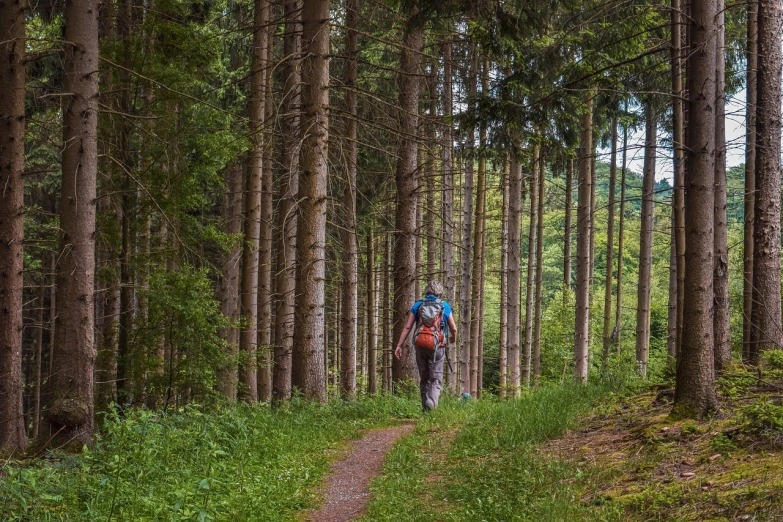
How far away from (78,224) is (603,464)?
6609 millimetres

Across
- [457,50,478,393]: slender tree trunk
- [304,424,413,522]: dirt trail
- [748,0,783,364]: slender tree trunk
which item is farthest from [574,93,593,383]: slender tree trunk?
[304,424,413,522]: dirt trail

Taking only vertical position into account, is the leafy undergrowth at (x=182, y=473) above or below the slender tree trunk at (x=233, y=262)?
below

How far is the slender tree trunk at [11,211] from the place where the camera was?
8.62m

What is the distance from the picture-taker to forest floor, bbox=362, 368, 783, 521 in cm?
442

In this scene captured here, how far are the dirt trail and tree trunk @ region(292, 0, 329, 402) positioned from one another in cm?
219

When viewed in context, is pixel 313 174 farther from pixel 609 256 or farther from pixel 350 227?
pixel 609 256

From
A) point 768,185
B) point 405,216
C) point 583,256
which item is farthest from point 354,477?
point 583,256

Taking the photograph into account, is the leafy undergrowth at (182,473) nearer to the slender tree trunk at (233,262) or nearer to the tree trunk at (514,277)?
the slender tree trunk at (233,262)

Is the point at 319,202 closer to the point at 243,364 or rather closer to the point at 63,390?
the point at 243,364

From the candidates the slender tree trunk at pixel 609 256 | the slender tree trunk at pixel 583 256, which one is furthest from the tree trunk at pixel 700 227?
the slender tree trunk at pixel 609 256

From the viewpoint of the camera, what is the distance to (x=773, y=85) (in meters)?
8.91

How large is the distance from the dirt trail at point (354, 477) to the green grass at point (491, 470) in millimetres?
173

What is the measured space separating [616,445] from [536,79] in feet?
18.3

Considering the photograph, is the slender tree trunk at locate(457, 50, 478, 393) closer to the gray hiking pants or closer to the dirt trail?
the gray hiking pants
